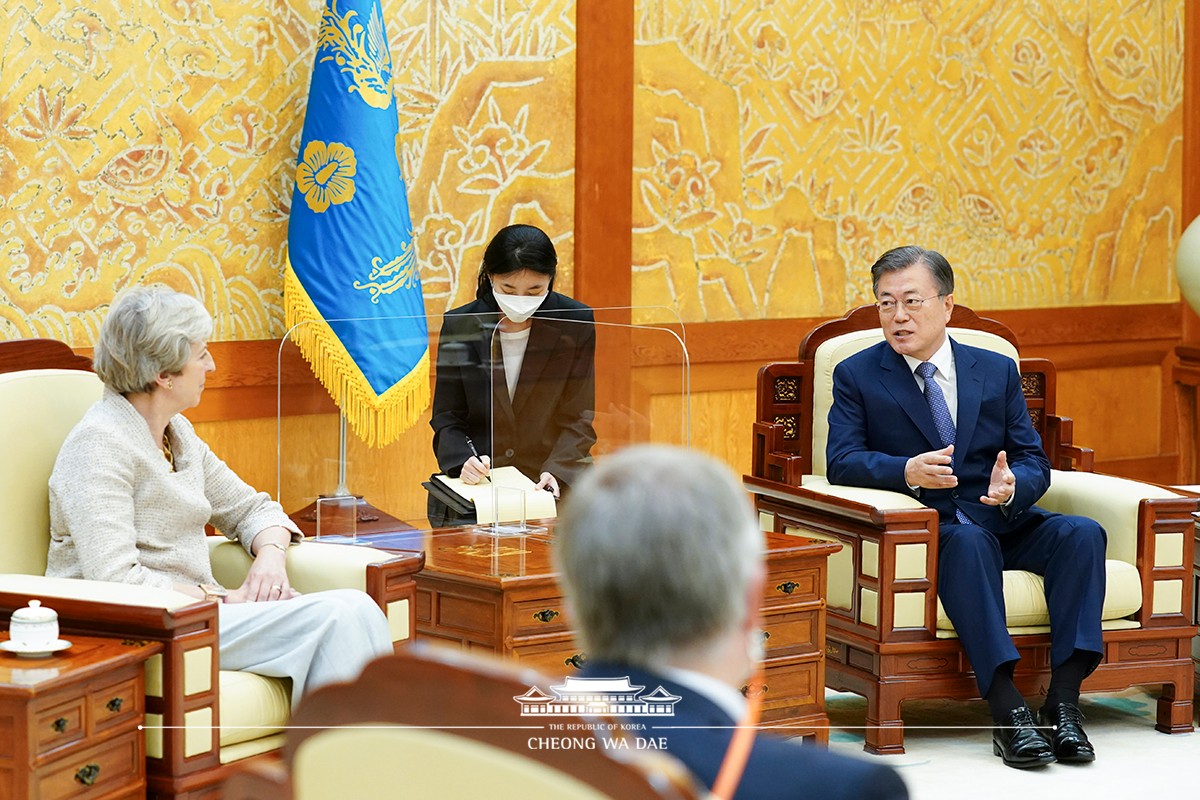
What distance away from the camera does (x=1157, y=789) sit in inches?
144

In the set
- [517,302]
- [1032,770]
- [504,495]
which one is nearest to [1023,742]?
[1032,770]

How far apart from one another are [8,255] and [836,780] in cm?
360

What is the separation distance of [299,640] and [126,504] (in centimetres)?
44

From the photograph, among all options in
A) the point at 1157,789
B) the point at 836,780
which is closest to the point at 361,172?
the point at 1157,789

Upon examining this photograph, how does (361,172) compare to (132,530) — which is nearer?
(132,530)

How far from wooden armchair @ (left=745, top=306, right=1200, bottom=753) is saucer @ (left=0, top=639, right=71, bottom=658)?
78.3 inches

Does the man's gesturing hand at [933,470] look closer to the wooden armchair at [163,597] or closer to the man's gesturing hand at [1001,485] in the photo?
the man's gesturing hand at [1001,485]

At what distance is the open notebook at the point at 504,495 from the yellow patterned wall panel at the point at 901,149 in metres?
1.98

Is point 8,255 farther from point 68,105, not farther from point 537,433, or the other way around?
point 537,433

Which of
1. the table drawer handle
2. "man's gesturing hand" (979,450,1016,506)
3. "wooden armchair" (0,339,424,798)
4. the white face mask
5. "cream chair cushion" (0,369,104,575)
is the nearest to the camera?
the table drawer handle

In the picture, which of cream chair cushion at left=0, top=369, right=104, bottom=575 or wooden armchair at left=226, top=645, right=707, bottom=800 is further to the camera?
cream chair cushion at left=0, top=369, right=104, bottom=575

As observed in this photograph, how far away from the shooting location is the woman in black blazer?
3.58m

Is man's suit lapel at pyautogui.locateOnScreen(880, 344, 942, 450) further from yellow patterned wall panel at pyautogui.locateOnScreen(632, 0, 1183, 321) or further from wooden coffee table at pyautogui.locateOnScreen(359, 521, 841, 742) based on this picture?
yellow patterned wall panel at pyautogui.locateOnScreen(632, 0, 1183, 321)

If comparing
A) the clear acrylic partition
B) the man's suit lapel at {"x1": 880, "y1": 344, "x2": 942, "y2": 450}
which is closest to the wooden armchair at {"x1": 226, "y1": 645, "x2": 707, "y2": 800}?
the clear acrylic partition
